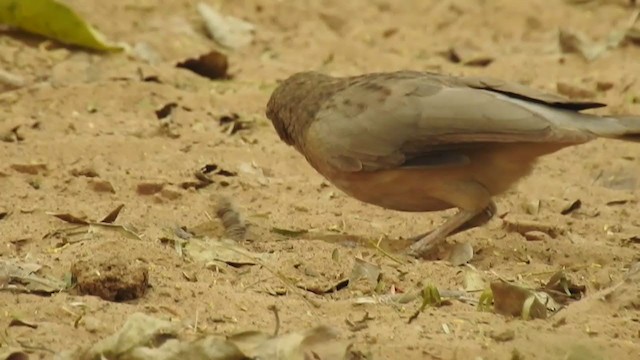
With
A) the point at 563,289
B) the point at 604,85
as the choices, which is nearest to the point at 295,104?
the point at 563,289

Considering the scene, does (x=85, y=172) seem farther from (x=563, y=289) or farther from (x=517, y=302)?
(x=517, y=302)

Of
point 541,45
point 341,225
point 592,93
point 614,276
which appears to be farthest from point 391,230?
point 541,45

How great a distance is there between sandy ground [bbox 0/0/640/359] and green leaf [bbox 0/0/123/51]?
0.09 m

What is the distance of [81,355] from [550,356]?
1334mm

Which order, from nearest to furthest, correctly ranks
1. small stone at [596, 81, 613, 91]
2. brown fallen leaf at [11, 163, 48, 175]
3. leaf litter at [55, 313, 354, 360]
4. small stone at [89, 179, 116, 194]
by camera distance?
leaf litter at [55, 313, 354, 360] → small stone at [89, 179, 116, 194] → brown fallen leaf at [11, 163, 48, 175] → small stone at [596, 81, 613, 91]

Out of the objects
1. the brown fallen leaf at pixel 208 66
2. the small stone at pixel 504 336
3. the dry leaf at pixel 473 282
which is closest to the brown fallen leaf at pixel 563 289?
the dry leaf at pixel 473 282

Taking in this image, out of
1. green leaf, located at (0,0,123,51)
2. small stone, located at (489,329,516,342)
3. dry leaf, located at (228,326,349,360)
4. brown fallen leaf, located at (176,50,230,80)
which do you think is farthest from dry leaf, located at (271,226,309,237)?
green leaf, located at (0,0,123,51)

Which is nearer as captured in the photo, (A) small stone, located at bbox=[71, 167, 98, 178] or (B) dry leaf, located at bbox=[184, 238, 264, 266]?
(B) dry leaf, located at bbox=[184, 238, 264, 266]

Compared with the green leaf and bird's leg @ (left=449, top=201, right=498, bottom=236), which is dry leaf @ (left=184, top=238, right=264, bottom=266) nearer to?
bird's leg @ (left=449, top=201, right=498, bottom=236)

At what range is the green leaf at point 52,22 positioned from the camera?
26.9 feet

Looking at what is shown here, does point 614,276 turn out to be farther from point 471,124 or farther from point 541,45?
point 541,45

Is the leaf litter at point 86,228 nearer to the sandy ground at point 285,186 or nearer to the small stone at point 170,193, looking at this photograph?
the sandy ground at point 285,186

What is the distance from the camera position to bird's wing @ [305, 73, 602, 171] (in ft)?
18.1

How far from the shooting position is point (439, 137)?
18.2 ft
